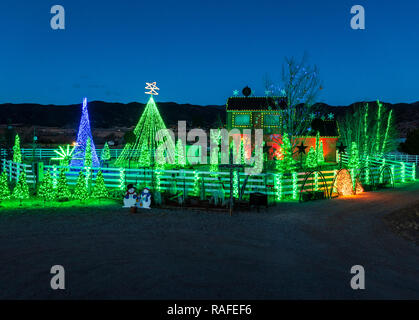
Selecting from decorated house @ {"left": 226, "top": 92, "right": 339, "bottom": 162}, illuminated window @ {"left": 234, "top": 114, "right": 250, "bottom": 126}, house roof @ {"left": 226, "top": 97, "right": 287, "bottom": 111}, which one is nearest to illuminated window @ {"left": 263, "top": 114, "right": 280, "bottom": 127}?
decorated house @ {"left": 226, "top": 92, "right": 339, "bottom": 162}

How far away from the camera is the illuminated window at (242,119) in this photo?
37125 millimetres

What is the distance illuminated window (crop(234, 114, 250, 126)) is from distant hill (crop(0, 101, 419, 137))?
2672 inches

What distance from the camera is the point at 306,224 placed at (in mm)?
10734

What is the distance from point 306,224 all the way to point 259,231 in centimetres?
181

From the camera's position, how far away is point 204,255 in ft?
25.0

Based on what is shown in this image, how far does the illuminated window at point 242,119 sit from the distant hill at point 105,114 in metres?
67.9

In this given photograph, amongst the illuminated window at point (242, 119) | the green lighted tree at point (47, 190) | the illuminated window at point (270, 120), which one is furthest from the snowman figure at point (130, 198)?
the illuminated window at point (242, 119)

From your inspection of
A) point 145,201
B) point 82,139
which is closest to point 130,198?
point 145,201

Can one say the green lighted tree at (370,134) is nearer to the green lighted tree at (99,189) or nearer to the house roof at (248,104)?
the house roof at (248,104)

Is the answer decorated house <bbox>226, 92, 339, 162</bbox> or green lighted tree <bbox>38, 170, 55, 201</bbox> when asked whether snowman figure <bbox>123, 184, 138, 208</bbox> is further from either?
decorated house <bbox>226, 92, 339, 162</bbox>

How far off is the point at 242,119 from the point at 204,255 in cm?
Answer: 3062

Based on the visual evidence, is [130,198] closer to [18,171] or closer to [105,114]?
[18,171]
